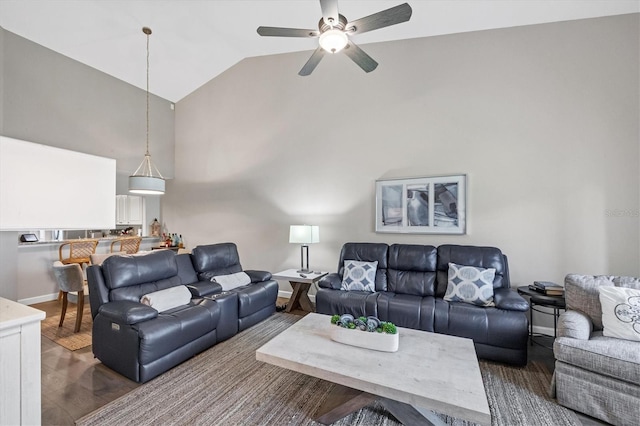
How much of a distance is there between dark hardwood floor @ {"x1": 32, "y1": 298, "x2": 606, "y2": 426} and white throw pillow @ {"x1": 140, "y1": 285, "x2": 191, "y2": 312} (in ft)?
1.89

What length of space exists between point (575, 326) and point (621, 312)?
13.2 inches

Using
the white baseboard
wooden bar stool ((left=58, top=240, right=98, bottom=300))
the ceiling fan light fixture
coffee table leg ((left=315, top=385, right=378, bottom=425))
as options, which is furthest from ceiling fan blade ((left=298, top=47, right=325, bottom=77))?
the white baseboard

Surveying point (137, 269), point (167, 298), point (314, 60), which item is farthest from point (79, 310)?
point (314, 60)

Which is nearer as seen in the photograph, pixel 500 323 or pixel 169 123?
pixel 500 323

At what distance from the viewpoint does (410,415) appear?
5.45ft

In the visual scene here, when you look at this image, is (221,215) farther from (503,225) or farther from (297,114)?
(503,225)

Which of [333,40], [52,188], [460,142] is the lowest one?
[52,188]

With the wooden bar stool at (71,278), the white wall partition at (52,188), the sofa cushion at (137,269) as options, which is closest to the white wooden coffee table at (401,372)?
the white wall partition at (52,188)

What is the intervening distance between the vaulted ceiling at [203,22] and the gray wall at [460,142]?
17cm

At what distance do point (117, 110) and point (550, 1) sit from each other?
19.7 feet

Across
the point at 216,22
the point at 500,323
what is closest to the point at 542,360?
the point at 500,323

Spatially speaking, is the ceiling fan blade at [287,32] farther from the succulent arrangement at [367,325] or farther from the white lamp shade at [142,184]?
the white lamp shade at [142,184]

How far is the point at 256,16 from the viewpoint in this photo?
12.0 feet

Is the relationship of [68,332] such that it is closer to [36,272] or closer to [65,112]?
[36,272]
